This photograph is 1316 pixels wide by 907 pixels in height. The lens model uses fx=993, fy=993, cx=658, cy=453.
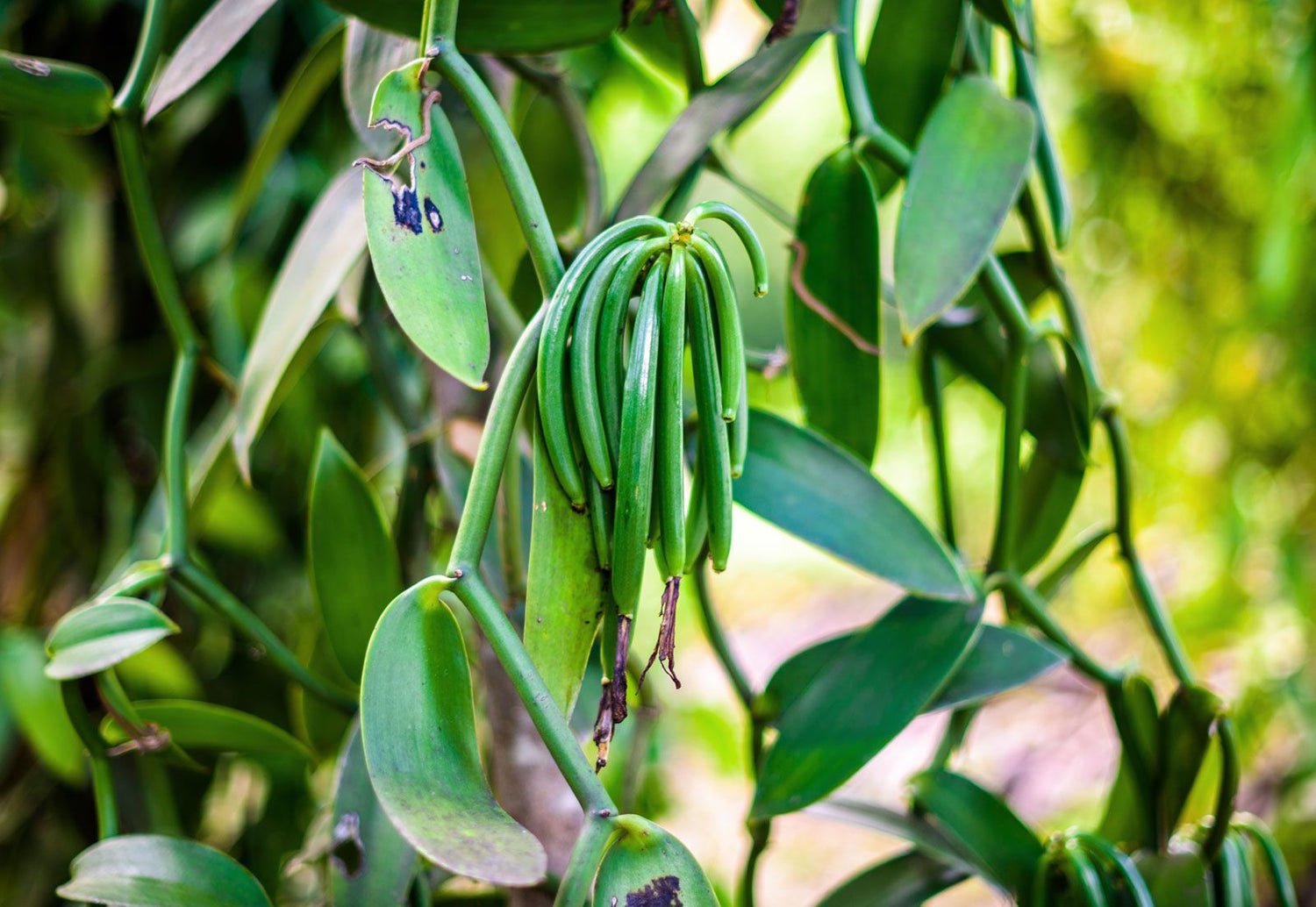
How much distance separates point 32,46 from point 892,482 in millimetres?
2002

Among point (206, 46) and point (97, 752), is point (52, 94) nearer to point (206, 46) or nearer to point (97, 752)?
point (206, 46)

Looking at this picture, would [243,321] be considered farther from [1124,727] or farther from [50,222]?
[1124,727]

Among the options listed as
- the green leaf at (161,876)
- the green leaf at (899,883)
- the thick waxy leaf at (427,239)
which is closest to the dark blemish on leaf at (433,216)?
the thick waxy leaf at (427,239)

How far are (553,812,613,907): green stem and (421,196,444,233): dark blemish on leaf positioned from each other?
0.15 m

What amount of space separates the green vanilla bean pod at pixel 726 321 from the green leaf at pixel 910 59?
222mm

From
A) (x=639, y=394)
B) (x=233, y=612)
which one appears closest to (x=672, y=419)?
(x=639, y=394)

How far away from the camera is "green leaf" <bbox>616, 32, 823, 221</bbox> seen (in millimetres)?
335

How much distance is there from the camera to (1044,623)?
0.41m

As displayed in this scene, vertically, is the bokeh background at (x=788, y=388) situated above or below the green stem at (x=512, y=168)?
below

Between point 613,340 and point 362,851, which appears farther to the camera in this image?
point 362,851

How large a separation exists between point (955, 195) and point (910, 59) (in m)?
0.10

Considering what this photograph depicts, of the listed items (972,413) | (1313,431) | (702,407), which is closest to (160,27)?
(702,407)

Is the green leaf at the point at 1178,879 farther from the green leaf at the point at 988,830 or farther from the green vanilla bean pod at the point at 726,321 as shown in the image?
the green vanilla bean pod at the point at 726,321

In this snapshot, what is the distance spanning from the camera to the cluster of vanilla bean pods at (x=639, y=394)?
224 millimetres
